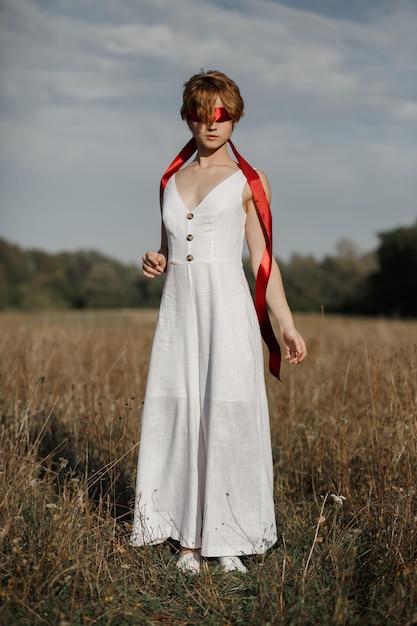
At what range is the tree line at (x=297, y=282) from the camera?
38.5 metres

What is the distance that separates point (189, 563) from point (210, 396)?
30.3 inches

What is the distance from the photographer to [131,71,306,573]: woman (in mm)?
2898

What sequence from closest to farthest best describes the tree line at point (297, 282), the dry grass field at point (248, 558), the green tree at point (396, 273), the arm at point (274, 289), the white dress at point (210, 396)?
the dry grass field at point (248, 558) < the white dress at point (210, 396) < the arm at point (274, 289) < the green tree at point (396, 273) < the tree line at point (297, 282)

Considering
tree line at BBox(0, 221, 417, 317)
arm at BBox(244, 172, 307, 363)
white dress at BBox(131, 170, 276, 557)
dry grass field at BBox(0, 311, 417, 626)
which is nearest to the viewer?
dry grass field at BBox(0, 311, 417, 626)

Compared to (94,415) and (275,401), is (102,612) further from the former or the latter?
(275,401)

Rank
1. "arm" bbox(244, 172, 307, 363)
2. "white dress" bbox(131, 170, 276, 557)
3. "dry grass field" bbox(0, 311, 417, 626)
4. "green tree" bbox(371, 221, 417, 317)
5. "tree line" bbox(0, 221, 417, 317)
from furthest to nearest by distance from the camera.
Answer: "tree line" bbox(0, 221, 417, 317)
"green tree" bbox(371, 221, 417, 317)
"arm" bbox(244, 172, 307, 363)
"white dress" bbox(131, 170, 276, 557)
"dry grass field" bbox(0, 311, 417, 626)

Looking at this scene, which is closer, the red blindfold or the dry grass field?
the dry grass field

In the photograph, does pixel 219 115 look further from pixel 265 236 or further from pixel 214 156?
pixel 265 236

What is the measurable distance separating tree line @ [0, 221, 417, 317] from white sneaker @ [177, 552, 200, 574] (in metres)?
31.0

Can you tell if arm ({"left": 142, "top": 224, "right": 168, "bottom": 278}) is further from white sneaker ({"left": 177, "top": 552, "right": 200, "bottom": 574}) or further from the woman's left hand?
white sneaker ({"left": 177, "top": 552, "right": 200, "bottom": 574})

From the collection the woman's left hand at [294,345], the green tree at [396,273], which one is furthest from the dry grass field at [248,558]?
the green tree at [396,273]

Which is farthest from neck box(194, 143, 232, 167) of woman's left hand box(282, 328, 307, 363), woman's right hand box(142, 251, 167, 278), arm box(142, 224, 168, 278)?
woman's left hand box(282, 328, 307, 363)

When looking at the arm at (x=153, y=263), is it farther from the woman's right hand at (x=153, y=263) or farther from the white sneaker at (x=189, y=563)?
the white sneaker at (x=189, y=563)

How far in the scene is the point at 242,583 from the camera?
9.51 ft
